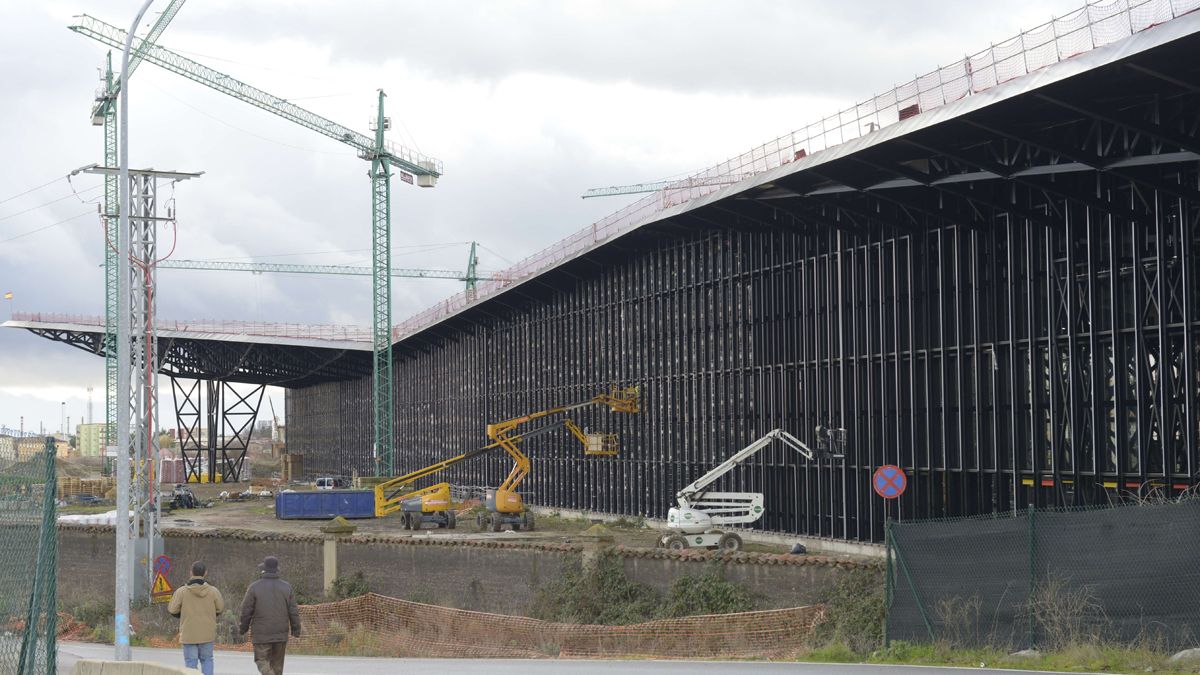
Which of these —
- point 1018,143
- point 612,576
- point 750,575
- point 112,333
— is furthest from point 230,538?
point 112,333

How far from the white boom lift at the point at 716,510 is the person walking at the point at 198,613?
71.2 ft

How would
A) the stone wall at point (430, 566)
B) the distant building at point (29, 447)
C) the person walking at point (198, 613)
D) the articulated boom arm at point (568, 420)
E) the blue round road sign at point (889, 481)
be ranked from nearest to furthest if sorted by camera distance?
the distant building at point (29, 447)
the person walking at point (198, 613)
the blue round road sign at point (889, 481)
the stone wall at point (430, 566)
the articulated boom arm at point (568, 420)

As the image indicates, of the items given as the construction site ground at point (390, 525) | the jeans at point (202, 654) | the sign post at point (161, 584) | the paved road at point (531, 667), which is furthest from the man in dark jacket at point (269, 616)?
the construction site ground at point (390, 525)

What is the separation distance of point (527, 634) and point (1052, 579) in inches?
585

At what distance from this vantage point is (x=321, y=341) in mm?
93375

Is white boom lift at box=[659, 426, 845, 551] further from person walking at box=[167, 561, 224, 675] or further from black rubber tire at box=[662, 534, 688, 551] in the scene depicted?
person walking at box=[167, 561, 224, 675]

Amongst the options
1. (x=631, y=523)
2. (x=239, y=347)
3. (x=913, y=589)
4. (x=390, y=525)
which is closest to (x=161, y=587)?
(x=913, y=589)

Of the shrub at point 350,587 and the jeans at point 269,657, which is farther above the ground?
the jeans at point 269,657

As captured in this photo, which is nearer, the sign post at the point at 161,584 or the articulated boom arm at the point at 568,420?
the sign post at the point at 161,584

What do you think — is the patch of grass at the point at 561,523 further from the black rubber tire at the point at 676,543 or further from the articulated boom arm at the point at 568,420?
the black rubber tire at the point at 676,543

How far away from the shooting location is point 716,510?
41.1 m

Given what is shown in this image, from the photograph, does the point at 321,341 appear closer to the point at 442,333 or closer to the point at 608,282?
the point at 442,333

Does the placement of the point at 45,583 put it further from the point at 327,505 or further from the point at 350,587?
the point at 327,505

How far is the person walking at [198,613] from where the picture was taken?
49.6 ft
